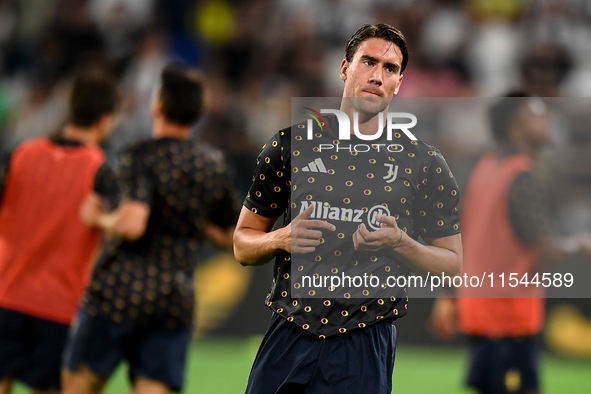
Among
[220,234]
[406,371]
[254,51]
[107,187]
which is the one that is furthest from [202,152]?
[254,51]

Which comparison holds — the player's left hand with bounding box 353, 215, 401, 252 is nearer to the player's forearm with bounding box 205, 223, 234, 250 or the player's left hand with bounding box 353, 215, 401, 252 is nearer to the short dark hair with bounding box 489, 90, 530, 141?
the player's forearm with bounding box 205, 223, 234, 250

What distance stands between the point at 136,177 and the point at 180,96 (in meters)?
0.53

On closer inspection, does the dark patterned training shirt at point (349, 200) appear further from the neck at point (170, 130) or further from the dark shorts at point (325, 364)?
the neck at point (170, 130)

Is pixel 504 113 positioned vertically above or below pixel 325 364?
above

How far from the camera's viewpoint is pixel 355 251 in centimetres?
286

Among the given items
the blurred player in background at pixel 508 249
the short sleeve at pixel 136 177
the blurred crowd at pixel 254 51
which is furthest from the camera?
the blurred crowd at pixel 254 51

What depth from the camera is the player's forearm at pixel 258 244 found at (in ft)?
9.26

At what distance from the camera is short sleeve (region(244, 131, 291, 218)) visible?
2.96m

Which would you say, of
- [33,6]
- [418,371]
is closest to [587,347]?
[418,371]

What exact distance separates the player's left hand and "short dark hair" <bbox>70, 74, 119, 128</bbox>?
2.66 metres

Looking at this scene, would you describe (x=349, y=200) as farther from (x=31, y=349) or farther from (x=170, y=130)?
(x=31, y=349)

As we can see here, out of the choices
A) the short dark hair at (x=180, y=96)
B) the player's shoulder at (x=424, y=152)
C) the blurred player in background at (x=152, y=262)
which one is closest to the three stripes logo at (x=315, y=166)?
the player's shoulder at (x=424, y=152)

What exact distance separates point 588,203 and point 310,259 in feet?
14.6

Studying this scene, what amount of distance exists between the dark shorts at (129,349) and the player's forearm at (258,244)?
5.21ft
